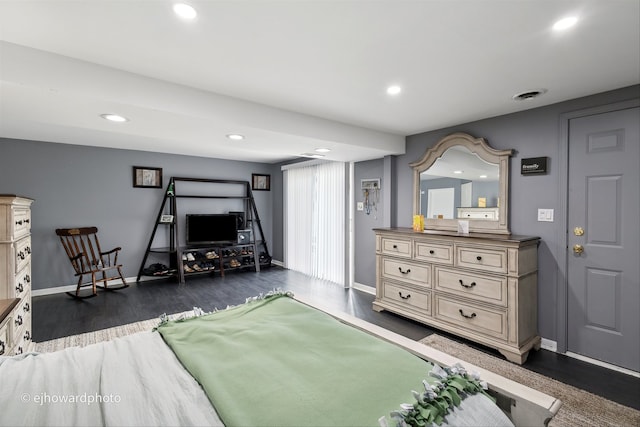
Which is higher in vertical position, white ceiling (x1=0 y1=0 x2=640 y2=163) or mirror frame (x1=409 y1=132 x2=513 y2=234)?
white ceiling (x1=0 y1=0 x2=640 y2=163)

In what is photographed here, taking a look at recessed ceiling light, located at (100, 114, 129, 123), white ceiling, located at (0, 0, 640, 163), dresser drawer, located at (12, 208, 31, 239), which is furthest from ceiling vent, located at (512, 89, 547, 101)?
dresser drawer, located at (12, 208, 31, 239)

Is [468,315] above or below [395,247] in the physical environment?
below

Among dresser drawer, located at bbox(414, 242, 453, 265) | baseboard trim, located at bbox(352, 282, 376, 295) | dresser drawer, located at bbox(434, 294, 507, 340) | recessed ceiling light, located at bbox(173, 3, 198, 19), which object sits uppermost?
recessed ceiling light, located at bbox(173, 3, 198, 19)

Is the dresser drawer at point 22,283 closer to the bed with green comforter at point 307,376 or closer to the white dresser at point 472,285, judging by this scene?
the bed with green comforter at point 307,376

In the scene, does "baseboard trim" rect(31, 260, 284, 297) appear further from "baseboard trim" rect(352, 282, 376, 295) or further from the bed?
the bed

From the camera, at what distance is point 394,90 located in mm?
2578

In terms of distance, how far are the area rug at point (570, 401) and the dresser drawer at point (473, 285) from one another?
52 cm

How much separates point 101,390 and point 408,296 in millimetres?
3047

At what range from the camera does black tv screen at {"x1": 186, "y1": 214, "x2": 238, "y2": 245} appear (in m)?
5.55

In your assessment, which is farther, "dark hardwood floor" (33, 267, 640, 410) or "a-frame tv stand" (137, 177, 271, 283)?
"a-frame tv stand" (137, 177, 271, 283)

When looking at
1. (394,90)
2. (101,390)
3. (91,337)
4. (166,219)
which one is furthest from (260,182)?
(101,390)

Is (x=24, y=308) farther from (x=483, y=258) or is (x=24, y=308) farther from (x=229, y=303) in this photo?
(x=483, y=258)

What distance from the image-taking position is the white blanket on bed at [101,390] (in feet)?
3.11

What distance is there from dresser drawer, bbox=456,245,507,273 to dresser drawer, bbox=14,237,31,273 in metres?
3.81
